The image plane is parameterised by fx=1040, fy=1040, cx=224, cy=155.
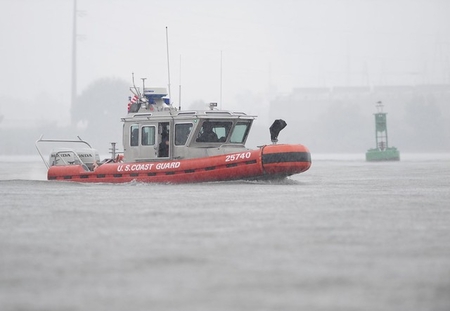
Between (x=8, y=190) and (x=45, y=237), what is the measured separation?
13.2m

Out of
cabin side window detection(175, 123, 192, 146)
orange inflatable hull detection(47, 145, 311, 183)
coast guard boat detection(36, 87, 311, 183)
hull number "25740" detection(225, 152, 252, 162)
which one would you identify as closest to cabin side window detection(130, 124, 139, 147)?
coast guard boat detection(36, 87, 311, 183)

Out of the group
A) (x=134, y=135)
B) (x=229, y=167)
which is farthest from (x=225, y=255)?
(x=134, y=135)

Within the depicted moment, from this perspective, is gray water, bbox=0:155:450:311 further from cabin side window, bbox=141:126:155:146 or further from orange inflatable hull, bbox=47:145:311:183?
cabin side window, bbox=141:126:155:146

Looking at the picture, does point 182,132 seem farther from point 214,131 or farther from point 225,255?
point 225,255

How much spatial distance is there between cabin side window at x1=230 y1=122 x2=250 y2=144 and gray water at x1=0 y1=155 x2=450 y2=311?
860 centimetres

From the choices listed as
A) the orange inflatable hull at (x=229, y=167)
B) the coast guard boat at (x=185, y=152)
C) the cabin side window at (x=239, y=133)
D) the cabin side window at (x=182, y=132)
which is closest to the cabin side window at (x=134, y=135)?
the coast guard boat at (x=185, y=152)

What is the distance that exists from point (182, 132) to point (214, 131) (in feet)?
3.01

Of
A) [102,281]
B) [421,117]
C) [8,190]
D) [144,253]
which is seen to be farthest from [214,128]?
[421,117]

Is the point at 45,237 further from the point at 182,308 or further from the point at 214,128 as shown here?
the point at 214,128

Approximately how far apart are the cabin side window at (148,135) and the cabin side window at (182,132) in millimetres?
709

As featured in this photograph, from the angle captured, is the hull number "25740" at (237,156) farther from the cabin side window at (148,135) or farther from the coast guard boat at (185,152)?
the cabin side window at (148,135)

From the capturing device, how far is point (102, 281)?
9531 millimetres

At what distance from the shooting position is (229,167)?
89.1 ft

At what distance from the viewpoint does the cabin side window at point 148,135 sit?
29.0 m
